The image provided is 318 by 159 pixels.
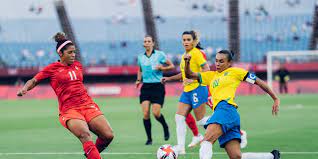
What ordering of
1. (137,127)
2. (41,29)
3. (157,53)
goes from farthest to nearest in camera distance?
1. (41,29)
2. (137,127)
3. (157,53)

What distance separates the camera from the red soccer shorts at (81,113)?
11.5 metres

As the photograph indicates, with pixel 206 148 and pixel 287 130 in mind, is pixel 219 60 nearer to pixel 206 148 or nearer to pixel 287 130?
pixel 206 148

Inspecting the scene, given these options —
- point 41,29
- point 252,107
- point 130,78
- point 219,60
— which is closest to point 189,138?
point 219,60

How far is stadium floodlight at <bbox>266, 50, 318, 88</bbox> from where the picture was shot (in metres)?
43.2

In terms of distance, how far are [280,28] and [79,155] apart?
40357 mm

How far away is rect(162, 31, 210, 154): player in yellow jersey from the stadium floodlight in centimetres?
2822

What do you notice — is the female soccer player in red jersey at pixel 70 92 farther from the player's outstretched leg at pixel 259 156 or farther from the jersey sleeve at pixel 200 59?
the jersey sleeve at pixel 200 59

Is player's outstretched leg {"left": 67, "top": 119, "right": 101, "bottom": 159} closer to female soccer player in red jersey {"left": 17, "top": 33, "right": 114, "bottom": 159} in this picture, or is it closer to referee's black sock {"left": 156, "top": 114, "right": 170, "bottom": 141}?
female soccer player in red jersey {"left": 17, "top": 33, "right": 114, "bottom": 159}

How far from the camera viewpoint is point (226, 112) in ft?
35.2

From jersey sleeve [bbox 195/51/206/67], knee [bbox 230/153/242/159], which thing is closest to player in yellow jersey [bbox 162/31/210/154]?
jersey sleeve [bbox 195/51/206/67]

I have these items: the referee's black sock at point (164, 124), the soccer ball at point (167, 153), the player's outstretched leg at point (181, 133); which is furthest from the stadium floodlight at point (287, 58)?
the soccer ball at point (167, 153)

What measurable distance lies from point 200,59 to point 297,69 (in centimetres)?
3240

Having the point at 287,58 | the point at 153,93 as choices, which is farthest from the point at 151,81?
the point at 287,58

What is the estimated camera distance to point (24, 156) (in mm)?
14508
